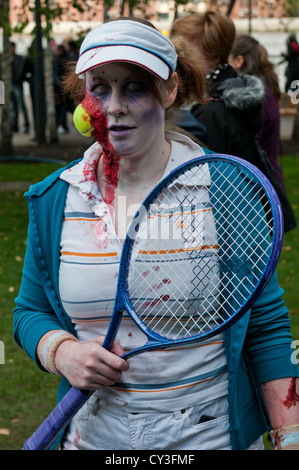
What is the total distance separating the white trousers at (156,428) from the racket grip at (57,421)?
0.14 metres

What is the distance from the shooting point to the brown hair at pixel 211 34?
438 cm

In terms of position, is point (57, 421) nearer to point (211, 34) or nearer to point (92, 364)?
point (92, 364)

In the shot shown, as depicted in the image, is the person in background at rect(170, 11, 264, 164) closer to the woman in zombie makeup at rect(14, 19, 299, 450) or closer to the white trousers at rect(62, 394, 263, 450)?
the woman in zombie makeup at rect(14, 19, 299, 450)

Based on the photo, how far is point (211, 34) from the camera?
4.38 metres

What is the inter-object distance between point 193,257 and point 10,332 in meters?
4.05

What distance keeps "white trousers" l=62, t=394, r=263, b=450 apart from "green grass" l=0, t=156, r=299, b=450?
232cm

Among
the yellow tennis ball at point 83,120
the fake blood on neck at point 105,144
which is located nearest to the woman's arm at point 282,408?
the fake blood on neck at point 105,144

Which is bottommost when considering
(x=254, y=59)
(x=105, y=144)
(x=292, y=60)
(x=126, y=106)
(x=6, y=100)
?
(x=292, y=60)

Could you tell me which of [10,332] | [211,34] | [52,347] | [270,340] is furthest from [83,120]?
[10,332]

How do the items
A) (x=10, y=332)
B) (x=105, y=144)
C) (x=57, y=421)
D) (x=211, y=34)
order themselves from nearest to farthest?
(x=57, y=421)
(x=105, y=144)
(x=211, y=34)
(x=10, y=332)

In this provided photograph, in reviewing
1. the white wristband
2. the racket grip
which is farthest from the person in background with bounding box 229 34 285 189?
the racket grip

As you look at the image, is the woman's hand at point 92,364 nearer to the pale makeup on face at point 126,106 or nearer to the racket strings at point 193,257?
the racket strings at point 193,257

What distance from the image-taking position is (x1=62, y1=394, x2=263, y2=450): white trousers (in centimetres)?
203
